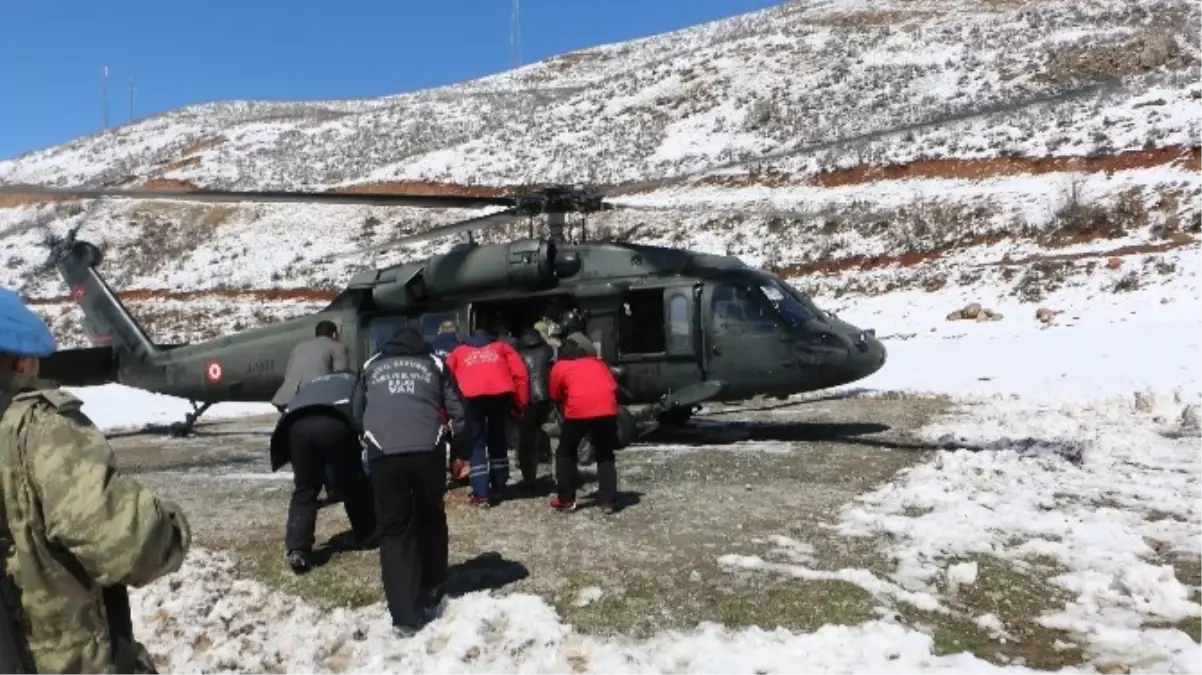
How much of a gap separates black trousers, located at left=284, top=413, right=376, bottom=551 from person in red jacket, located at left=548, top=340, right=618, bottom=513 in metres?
1.73

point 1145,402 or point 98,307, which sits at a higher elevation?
point 98,307

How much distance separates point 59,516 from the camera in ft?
7.51

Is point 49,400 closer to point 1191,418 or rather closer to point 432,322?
point 432,322

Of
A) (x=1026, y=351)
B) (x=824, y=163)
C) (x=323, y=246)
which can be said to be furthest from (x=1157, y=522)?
(x=323, y=246)

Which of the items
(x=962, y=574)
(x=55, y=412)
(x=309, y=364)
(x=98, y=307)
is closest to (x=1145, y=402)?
(x=962, y=574)

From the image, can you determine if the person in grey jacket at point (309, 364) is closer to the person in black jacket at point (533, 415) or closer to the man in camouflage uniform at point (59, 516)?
the person in black jacket at point (533, 415)

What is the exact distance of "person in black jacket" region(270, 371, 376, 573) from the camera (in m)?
6.11

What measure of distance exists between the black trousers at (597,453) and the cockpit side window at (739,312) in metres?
3.47

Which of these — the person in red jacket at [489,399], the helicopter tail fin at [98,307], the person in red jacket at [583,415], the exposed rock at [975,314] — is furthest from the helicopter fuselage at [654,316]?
the exposed rock at [975,314]

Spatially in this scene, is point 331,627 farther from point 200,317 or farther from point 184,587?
point 200,317

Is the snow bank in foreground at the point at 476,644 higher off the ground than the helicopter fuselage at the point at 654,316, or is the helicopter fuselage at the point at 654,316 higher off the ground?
the helicopter fuselage at the point at 654,316

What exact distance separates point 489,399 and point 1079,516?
15.3 feet

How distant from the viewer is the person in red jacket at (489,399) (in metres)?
7.75

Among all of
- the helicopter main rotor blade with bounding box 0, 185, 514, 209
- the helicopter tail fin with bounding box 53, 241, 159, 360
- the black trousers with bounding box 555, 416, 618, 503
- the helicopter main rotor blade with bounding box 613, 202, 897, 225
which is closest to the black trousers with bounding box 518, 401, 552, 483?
the black trousers with bounding box 555, 416, 618, 503
